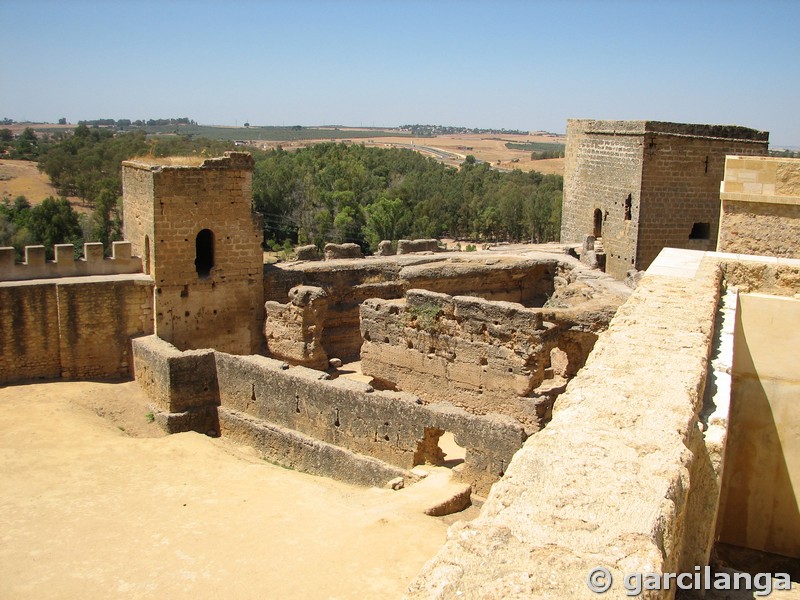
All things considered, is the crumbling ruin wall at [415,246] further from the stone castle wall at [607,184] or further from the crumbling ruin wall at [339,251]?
the stone castle wall at [607,184]

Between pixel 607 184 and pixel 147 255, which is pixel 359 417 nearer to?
pixel 147 255

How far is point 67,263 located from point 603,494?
13222 mm

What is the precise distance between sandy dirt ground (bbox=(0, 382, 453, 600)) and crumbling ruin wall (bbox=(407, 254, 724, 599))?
11.7ft

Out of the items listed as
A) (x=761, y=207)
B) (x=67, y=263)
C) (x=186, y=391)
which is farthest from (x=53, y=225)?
(x=761, y=207)

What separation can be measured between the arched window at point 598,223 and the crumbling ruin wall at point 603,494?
15.8 m

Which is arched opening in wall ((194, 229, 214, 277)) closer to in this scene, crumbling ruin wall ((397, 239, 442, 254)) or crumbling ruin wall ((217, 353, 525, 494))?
crumbling ruin wall ((217, 353, 525, 494))

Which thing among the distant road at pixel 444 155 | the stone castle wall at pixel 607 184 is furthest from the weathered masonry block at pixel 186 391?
the distant road at pixel 444 155

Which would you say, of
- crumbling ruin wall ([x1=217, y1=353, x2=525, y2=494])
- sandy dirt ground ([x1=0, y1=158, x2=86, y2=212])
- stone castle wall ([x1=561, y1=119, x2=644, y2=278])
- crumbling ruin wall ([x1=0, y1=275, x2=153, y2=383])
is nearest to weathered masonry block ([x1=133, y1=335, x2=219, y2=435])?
crumbling ruin wall ([x1=217, y1=353, x2=525, y2=494])

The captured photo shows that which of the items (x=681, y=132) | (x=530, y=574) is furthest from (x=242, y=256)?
(x=530, y=574)

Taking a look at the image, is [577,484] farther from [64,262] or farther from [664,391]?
[64,262]

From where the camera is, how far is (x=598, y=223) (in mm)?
20141

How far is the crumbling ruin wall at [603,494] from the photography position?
261 cm

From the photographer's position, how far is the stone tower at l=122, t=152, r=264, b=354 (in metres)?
14.1

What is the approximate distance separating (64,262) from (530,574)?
13422 millimetres
